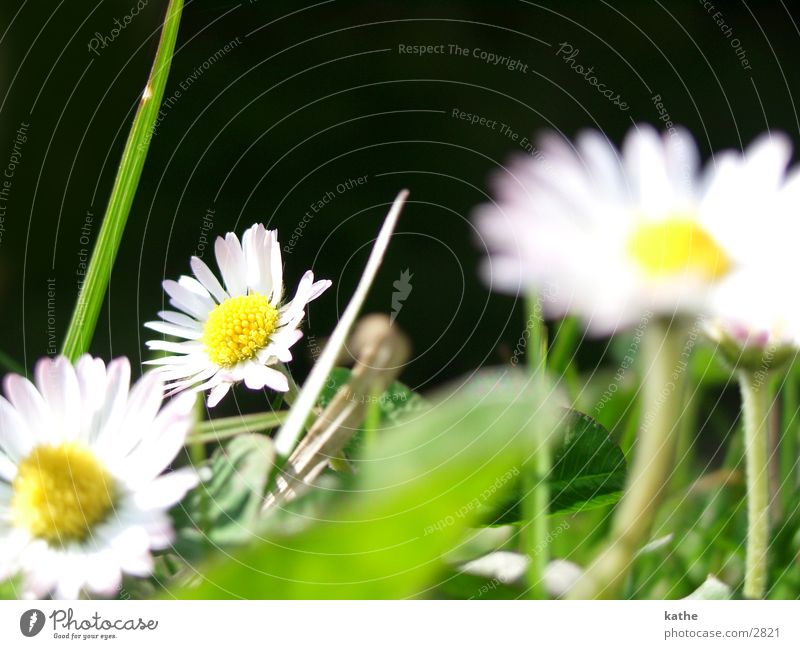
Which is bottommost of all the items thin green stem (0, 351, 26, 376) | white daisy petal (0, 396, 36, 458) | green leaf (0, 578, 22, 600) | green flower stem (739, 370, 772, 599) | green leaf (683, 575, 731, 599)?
green leaf (683, 575, 731, 599)

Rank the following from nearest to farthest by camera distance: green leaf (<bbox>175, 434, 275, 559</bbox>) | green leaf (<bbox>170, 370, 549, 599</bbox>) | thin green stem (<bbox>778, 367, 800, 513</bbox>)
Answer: green leaf (<bbox>170, 370, 549, 599</bbox>) < green leaf (<bbox>175, 434, 275, 559</bbox>) < thin green stem (<bbox>778, 367, 800, 513</bbox>)

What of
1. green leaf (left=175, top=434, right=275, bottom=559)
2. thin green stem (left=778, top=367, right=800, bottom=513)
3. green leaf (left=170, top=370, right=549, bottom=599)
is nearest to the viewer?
green leaf (left=170, top=370, right=549, bottom=599)

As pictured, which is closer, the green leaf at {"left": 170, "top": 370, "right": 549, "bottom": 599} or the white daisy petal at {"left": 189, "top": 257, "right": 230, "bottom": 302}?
the green leaf at {"left": 170, "top": 370, "right": 549, "bottom": 599}

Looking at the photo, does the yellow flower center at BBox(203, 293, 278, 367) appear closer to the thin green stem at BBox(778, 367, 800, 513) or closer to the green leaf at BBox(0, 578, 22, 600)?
the green leaf at BBox(0, 578, 22, 600)

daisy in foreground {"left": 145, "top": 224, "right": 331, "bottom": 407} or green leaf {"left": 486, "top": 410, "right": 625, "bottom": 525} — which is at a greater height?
daisy in foreground {"left": 145, "top": 224, "right": 331, "bottom": 407}

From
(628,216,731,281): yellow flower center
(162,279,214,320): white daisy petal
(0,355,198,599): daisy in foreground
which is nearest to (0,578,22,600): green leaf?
(0,355,198,599): daisy in foreground
